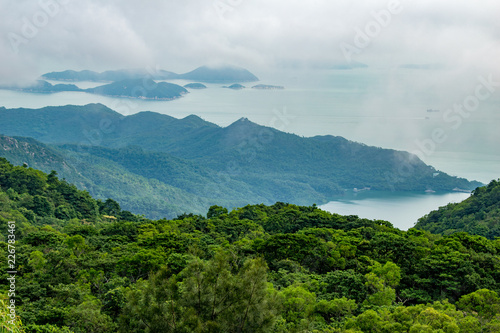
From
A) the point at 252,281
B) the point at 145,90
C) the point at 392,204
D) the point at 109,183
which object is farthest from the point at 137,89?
the point at 252,281

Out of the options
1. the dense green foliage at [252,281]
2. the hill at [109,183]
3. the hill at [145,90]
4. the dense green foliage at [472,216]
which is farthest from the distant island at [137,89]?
the dense green foliage at [252,281]

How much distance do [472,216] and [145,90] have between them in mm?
171357

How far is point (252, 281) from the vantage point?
8578mm

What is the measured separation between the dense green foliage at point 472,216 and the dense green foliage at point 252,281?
1341cm

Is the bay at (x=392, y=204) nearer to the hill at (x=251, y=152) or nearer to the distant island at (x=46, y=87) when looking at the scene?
the hill at (x=251, y=152)

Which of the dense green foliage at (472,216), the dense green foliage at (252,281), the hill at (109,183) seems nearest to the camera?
the dense green foliage at (252,281)

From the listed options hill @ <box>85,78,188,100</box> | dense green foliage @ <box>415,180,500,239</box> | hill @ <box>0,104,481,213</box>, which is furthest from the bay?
hill @ <box>85,78,188,100</box>

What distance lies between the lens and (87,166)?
3420 inches

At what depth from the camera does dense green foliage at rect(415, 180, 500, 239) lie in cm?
3312

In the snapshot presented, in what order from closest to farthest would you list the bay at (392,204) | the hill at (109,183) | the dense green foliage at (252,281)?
the dense green foliage at (252,281) → the bay at (392,204) → the hill at (109,183)

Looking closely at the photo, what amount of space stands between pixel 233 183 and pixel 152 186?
22.8m

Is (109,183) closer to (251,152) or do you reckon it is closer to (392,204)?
(392,204)

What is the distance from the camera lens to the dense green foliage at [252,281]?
28.1ft

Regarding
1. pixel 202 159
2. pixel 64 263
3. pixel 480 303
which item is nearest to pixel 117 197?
pixel 202 159
